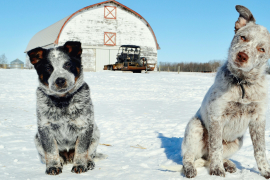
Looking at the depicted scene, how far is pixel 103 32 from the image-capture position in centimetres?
2462

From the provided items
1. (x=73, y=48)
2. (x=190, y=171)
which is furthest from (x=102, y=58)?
(x=190, y=171)

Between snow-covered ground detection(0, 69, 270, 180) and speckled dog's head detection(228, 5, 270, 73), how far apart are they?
54.9 inches

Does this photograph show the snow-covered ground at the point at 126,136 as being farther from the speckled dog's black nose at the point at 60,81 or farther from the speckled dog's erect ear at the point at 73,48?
the speckled dog's erect ear at the point at 73,48

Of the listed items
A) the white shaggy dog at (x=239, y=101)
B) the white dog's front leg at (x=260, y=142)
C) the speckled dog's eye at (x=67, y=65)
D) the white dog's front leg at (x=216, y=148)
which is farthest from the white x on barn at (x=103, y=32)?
the white dog's front leg at (x=260, y=142)

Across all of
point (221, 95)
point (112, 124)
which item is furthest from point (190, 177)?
point (112, 124)

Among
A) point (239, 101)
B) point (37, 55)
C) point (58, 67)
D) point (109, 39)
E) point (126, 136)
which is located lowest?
point (126, 136)

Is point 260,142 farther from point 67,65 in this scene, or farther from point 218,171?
point 67,65

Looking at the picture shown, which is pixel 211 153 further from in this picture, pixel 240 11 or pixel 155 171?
pixel 240 11

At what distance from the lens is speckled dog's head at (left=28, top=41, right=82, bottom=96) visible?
9.97 ft

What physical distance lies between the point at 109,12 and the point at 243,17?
23.3 metres

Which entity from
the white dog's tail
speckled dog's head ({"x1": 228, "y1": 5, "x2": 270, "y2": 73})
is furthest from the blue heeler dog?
speckled dog's head ({"x1": 228, "y1": 5, "x2": 270, "y2": 73})

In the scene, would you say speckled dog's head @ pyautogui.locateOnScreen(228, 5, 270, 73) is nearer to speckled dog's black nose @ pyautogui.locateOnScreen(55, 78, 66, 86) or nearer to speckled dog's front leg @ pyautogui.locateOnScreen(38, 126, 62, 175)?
speckled dog's black nose @ pyautogui.locateOnScreen(55, 78, 66, 86)

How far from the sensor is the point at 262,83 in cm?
291

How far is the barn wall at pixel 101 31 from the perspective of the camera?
77.7 feet
